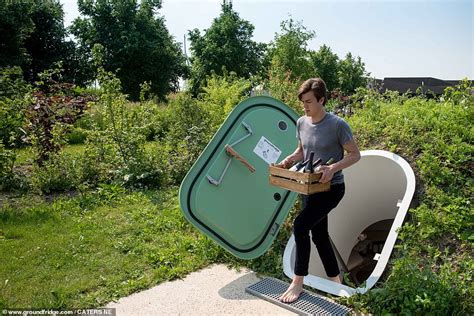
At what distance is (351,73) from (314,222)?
120 feet

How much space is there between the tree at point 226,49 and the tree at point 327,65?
16.4ft

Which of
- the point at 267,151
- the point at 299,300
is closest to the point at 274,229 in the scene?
the point at 267,151

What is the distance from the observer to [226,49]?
Result: 31781 mm

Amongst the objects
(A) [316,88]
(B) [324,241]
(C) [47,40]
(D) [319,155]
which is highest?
(C) [47,40]

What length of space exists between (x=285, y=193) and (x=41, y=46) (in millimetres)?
29986

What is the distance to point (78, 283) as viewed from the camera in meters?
3.89

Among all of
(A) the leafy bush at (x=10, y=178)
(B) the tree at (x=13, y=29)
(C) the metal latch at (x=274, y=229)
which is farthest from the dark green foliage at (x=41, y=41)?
(C) the metal latch at (x=274, y=229)

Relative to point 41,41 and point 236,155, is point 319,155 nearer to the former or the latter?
point 236,155

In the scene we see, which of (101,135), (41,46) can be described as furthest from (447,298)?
(41,46)

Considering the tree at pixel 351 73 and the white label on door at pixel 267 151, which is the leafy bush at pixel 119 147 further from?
the tree at pixel 351 73

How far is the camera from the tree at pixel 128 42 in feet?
99.9

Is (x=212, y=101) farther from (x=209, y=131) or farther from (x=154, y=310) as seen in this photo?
(x=154, y=310)

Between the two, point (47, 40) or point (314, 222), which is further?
point (47, 40)

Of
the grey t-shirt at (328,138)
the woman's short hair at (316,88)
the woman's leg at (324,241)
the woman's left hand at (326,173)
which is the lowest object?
the woman's leg at (324,241)
